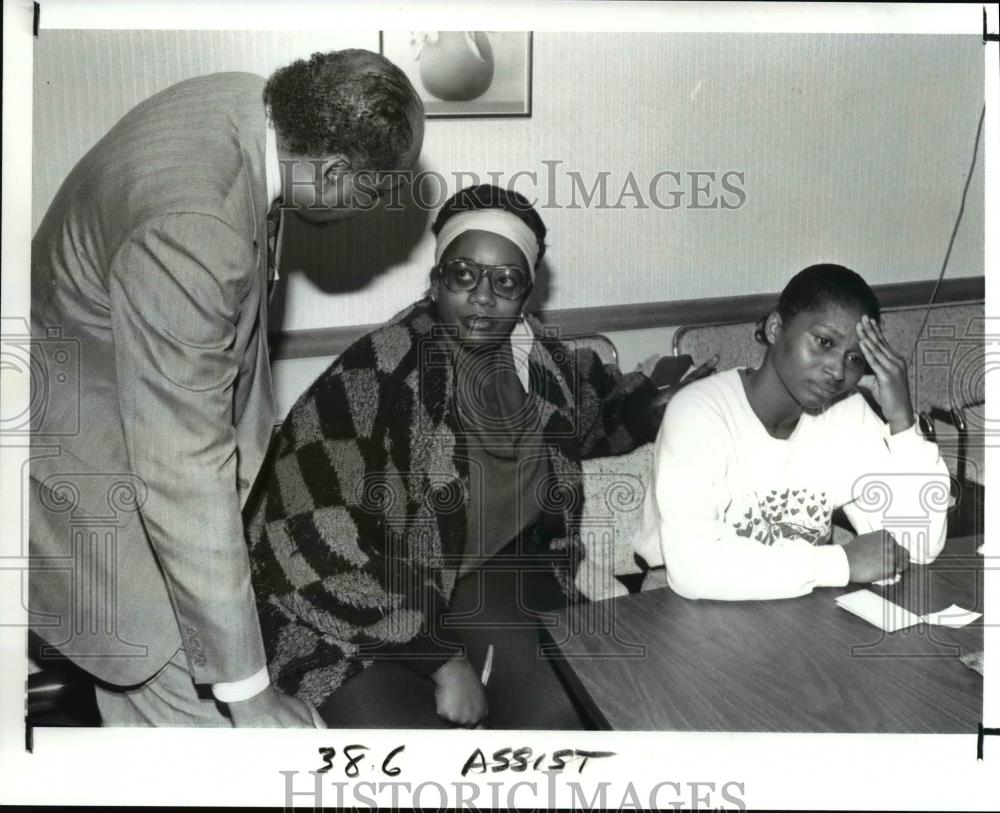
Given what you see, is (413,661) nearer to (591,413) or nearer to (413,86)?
(591,413)

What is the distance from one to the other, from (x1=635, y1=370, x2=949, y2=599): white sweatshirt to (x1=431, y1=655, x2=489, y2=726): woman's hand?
0.40 metres

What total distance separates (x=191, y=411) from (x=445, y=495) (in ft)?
1.56

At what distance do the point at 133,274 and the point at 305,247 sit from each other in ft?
1.01

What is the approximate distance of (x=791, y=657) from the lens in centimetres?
167

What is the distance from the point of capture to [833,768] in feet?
5.54

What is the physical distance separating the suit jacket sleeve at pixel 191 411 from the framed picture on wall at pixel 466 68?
1.48 ft

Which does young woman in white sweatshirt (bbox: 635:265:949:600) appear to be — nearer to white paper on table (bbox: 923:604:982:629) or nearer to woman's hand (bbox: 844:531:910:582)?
woman's hand (bbox: 844:531:910:582)

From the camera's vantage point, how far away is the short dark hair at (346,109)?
160 centimetres

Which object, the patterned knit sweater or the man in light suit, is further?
the patterned knit sweater

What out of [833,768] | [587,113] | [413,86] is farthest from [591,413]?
[833,768]

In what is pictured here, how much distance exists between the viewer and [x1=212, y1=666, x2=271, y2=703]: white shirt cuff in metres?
1.64
